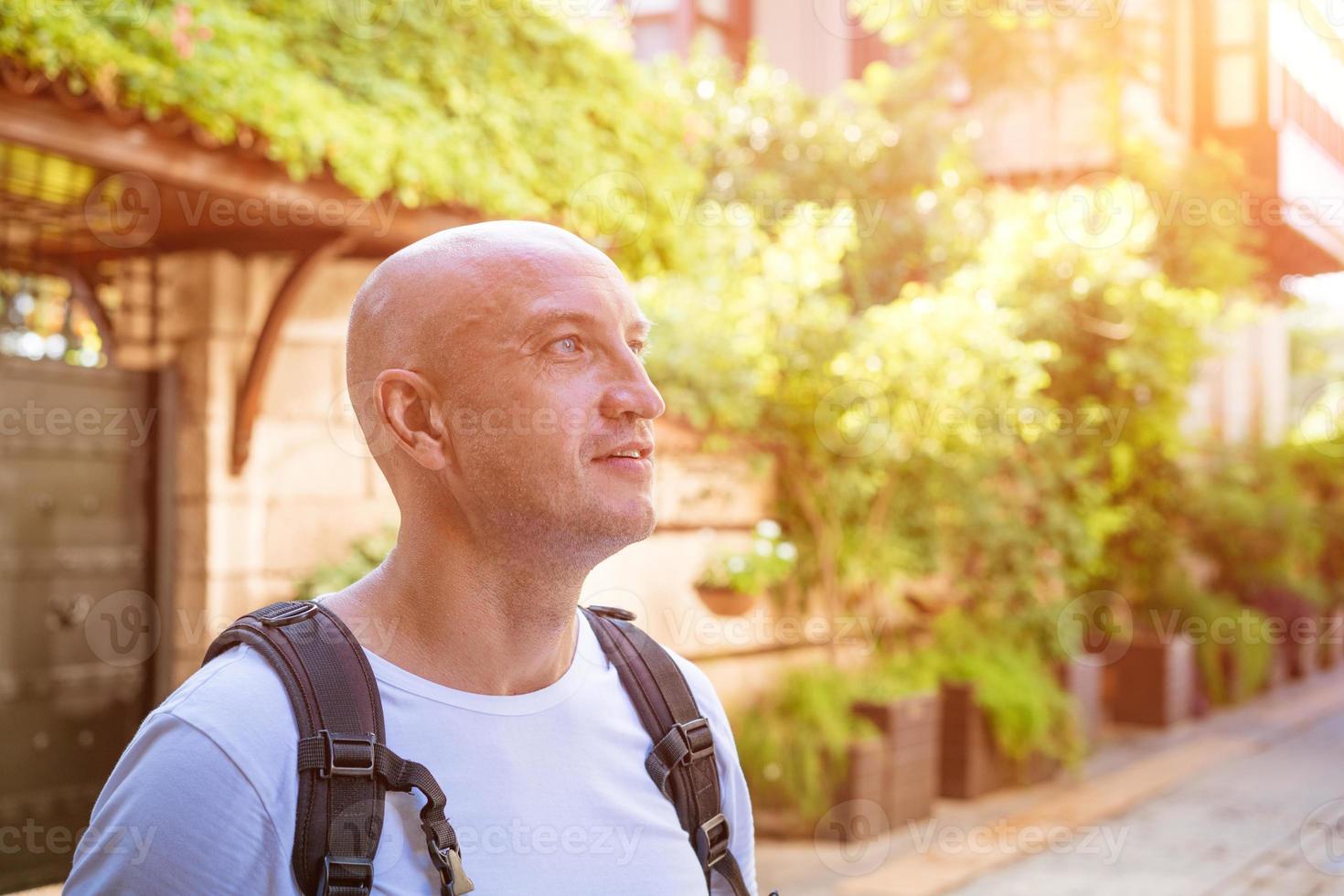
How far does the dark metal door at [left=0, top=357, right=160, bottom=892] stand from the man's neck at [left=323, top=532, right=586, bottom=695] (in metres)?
4.78

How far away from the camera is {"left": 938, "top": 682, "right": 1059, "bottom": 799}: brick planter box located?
9156 mm

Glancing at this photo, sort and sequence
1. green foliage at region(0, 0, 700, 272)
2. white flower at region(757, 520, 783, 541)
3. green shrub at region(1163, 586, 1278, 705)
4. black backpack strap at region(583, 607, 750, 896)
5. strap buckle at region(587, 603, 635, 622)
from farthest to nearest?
green shrub at region(1163, 586, 1278, 705), white flower at region(757, 520, 783, 541), green foliage at region(0, 0, 700, 272), strap buckle at region(587, 603, 635, 622), black backpack strap at region(583, 607, 750, 896)

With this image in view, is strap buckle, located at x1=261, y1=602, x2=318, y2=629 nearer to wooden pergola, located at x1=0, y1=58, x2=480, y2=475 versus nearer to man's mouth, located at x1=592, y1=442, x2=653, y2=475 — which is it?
man's mouth, located at x1=592, y1=442, x2=653, y2=475

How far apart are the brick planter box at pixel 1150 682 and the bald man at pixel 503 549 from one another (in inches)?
469

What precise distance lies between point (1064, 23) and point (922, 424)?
20.2 ft

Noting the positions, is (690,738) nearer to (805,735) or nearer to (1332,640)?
(805,735)

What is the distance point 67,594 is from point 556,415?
514 cm

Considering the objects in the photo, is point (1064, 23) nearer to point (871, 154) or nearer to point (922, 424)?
point (871, 154)

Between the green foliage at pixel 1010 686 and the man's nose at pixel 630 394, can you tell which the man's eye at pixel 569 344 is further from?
the green foliage at pixel 1010 686

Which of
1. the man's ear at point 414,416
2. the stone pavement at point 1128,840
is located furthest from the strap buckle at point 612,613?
the stone pavement at point 1128,840

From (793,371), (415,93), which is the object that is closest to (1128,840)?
(793,371)

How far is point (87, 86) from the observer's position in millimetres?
4633

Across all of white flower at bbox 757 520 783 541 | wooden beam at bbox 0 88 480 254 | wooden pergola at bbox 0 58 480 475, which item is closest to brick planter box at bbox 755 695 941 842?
white flower at bbox 757 520 783 541

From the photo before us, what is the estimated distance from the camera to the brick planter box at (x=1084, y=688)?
34.9 feet
